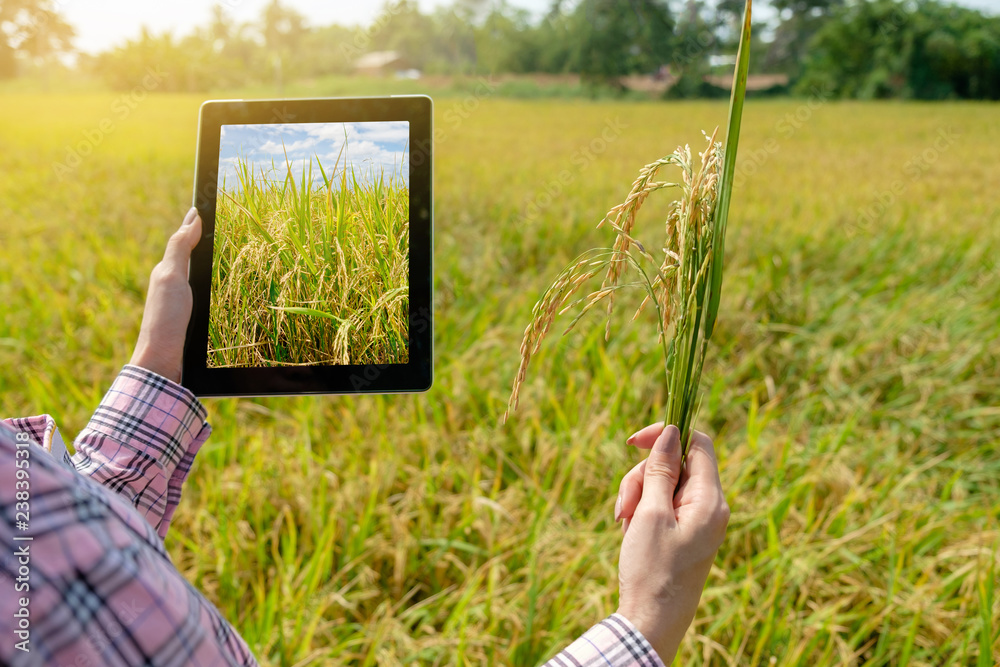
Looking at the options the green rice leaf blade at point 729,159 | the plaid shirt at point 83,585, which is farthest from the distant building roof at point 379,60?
the plaid shirt at point 83,585

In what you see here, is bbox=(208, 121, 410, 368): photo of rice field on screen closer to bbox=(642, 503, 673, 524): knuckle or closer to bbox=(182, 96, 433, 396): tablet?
bbox=(182, 96, 433, 396): tablet

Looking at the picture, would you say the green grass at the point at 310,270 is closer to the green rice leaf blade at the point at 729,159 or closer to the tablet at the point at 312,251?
the tablet at the point at 312,251

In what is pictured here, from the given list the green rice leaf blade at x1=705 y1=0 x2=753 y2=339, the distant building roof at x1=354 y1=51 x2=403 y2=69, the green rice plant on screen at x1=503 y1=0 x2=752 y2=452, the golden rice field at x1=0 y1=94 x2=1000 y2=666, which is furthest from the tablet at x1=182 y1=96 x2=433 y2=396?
the distant building roof at x1=354 y1=51 x2=403 y2=69

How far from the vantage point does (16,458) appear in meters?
0.35

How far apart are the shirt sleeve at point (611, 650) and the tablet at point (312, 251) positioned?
0.43 meters

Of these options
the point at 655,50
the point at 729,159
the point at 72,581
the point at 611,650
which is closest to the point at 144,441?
the point at 72,581

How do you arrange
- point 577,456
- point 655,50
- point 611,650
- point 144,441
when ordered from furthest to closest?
point 655,50 → point 577,456 → point 144,441 → point 611,650

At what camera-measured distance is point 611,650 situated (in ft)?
1.94

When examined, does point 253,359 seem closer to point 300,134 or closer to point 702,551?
point 300,134

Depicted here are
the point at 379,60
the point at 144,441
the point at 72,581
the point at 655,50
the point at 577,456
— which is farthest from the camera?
the point at 379,60

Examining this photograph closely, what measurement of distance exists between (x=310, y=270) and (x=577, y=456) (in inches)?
45.5

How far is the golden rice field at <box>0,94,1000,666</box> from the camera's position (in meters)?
1.44

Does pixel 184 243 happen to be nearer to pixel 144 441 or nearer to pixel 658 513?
pixel 144 441

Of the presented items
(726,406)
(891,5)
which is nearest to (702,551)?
(726,406)
